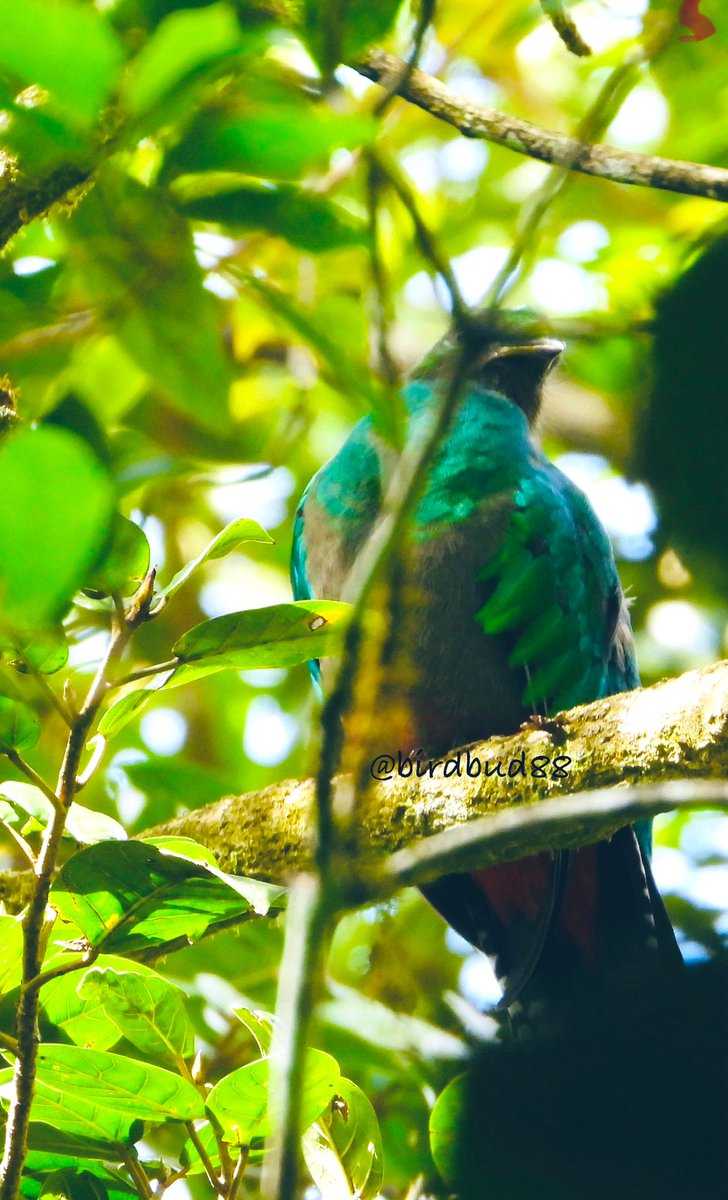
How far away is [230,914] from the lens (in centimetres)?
178

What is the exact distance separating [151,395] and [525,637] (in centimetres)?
145

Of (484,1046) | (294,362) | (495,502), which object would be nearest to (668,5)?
(495,502)

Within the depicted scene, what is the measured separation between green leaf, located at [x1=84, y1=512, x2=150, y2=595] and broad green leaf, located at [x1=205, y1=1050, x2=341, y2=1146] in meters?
0.65

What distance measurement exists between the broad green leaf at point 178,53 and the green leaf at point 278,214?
0.54ft

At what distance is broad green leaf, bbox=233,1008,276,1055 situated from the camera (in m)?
1.70

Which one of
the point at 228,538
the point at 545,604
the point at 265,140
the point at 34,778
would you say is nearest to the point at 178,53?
the point at 265,140

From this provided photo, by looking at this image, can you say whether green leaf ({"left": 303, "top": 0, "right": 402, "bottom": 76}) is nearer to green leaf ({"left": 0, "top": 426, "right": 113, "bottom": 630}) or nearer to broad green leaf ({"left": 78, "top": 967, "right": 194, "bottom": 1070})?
green leaf ({"left": 0, "top": 426, "right": 113, "bottom": 630})

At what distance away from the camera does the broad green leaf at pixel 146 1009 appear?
156 centimetres

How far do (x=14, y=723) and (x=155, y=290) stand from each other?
100 centimetres

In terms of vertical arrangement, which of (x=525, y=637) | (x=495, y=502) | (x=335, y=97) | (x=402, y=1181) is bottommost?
(x=402, y=1181)

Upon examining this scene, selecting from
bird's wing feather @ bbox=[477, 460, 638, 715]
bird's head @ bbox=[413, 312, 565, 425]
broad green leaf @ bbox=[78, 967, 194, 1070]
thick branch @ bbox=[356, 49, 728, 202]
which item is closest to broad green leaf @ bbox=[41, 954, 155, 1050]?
broad green leaf @ bbox=[78, 967, 194, 1070]

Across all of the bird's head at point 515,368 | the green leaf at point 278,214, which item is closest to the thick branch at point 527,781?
the green leaf at point 278,214

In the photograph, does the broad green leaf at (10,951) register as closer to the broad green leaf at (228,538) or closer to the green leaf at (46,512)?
the broad green leaf at (228,538)

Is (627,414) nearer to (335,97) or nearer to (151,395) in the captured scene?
(151,395)
